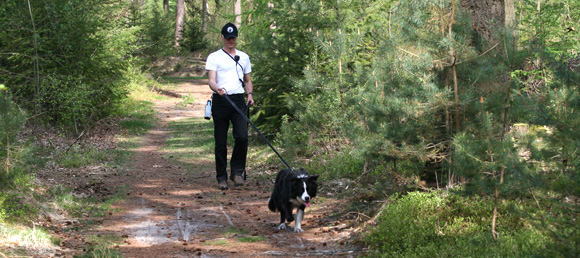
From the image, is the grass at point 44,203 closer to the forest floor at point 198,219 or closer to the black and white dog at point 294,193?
the forest floor at point 198,219

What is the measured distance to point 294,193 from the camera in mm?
6500

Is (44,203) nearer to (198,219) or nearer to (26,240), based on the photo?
(26,240)

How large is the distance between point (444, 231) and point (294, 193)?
1806 mm

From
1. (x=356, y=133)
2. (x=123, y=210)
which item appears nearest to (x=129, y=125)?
(x=123, y=210)

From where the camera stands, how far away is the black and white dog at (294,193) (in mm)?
6418

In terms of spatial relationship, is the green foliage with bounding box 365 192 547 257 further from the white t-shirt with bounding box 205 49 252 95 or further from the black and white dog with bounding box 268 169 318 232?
the white t-shirt with bounding box 205 49 252 95

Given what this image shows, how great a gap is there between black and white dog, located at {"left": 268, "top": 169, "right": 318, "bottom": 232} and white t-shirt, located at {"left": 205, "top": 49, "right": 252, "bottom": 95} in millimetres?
2453

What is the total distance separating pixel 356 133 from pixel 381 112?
0.71m

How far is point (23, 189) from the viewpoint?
6840 mm

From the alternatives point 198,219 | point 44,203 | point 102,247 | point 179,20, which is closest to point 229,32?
point 198,219

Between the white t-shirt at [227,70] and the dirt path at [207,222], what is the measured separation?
69.1 inches

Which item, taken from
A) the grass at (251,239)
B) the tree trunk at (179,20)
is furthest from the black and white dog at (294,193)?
the tree trunk at (179,20)

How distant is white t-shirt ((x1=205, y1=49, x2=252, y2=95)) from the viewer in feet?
28.8

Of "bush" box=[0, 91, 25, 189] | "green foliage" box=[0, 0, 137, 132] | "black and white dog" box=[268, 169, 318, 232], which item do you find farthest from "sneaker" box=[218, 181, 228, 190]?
"green foliage" box=[0, 0, 137, 132]
